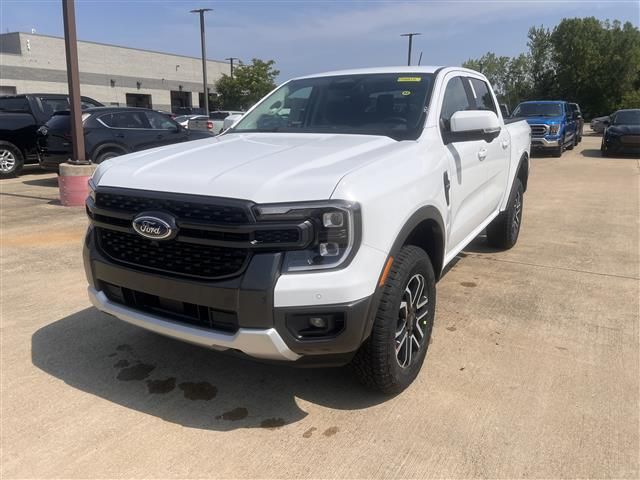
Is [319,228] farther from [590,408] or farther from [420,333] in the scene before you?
[590,408]

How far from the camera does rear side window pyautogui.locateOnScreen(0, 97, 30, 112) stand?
12.3 metres

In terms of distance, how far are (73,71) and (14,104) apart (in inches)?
206

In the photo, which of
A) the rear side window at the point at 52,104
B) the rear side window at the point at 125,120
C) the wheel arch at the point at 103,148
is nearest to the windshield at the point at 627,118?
the rear side window at the point at 125,120

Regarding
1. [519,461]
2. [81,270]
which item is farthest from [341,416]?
[81,270]

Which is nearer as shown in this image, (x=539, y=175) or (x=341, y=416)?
(x=341, y=416)

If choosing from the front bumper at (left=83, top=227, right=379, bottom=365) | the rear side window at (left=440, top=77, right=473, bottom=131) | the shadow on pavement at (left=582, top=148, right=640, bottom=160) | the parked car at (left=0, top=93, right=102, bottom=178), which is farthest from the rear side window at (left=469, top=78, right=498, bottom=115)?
the shadow on pavement at (left=582, top=148, right=640, bottom=160)

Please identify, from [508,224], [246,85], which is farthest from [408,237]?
[246,85]

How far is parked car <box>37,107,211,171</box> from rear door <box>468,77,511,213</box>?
7592mm

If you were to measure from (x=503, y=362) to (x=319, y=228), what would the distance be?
71.0 inches

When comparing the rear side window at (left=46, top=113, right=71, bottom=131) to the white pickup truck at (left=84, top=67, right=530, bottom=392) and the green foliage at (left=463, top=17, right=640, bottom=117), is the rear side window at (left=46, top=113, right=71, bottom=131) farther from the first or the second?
the green foliage at (left=463, top=17, right=640, bottom=117)

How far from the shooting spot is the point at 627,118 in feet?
61.0

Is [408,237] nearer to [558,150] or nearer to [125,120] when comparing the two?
[125,120]

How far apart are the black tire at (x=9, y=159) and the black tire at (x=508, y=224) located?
420 inches

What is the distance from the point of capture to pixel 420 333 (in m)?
3.23
